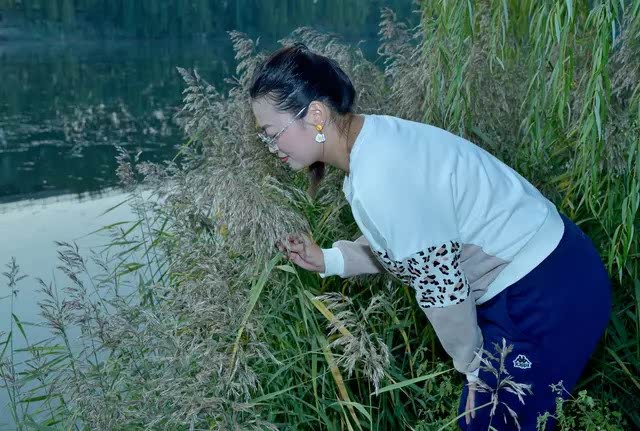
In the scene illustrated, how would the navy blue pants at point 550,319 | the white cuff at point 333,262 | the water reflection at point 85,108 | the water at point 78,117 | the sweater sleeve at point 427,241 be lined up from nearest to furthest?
1. the sweater sleeve at point 427,241
2. the navy blue pants at point 550,319
3. the white cuff at point 333,262
4. the water at point 78,117
5. the water reflection at point 85,108

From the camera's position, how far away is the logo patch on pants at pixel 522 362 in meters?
1.99

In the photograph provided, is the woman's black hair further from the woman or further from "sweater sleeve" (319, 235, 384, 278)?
"sweater sleeve" (319, 235, 384, 278)

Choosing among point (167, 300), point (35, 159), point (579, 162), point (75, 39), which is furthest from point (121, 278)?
point (75, 39)

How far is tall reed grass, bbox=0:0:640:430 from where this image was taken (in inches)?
81.0

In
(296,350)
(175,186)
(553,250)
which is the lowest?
(296,350)

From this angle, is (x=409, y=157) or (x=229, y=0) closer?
(x=409, y=157)

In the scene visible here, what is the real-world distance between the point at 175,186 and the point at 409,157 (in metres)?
1.18

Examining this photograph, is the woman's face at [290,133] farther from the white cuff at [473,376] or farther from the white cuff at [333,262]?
the white cuff at [473,376]

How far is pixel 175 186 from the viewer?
9.16 feet

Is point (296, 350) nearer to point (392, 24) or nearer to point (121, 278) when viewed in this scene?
point (121, 278)

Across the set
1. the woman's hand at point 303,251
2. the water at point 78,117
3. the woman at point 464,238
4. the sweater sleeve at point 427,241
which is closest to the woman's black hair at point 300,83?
the woman at point 464,238

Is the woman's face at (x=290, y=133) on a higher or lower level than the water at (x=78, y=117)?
higher

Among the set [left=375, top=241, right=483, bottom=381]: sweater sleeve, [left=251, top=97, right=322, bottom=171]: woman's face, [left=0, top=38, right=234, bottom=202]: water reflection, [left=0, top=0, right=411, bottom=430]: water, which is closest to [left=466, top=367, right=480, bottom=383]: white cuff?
[left=375, top=241, right=483, bottom=381]: sweater sleeve

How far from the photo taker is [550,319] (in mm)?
1963
